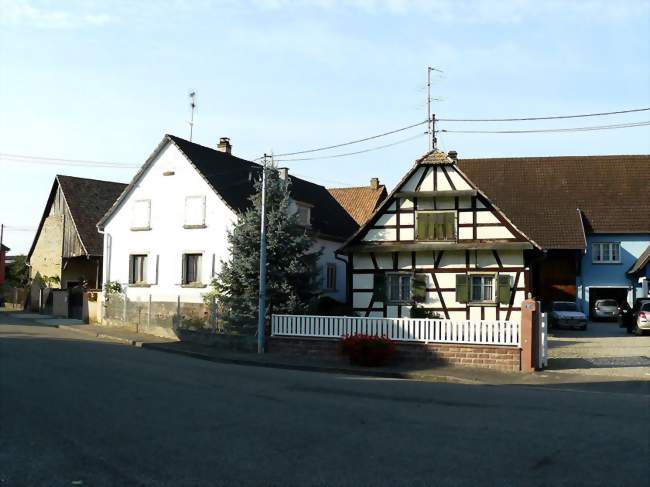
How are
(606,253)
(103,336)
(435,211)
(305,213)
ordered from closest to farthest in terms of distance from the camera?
(435,211)
(103,336)
(305,213)
(606,253)

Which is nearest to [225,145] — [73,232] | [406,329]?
[73,232]

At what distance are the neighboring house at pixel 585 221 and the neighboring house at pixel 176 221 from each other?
15.9m

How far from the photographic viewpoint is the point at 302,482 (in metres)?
6.74

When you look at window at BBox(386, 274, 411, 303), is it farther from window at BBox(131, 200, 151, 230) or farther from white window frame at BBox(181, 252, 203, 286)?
window at BBox(131, 200, 151, 230)

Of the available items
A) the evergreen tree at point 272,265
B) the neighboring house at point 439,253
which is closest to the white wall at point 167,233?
the evergreen tree at point 272,265

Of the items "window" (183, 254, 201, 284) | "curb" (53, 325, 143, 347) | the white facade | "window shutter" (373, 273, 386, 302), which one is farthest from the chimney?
"window shutter" (373, 273, 386, 302)

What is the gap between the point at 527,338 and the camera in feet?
58.8

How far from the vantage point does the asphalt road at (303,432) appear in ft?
23.2

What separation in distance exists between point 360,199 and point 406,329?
33198mm

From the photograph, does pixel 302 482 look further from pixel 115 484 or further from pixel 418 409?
pixel 418 409

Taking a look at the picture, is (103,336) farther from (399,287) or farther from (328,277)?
(328,277)

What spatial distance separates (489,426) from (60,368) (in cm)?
980

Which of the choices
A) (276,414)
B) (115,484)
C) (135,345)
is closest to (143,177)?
(135,345)

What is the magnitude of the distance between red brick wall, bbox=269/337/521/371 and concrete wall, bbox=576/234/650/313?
26683 mm
